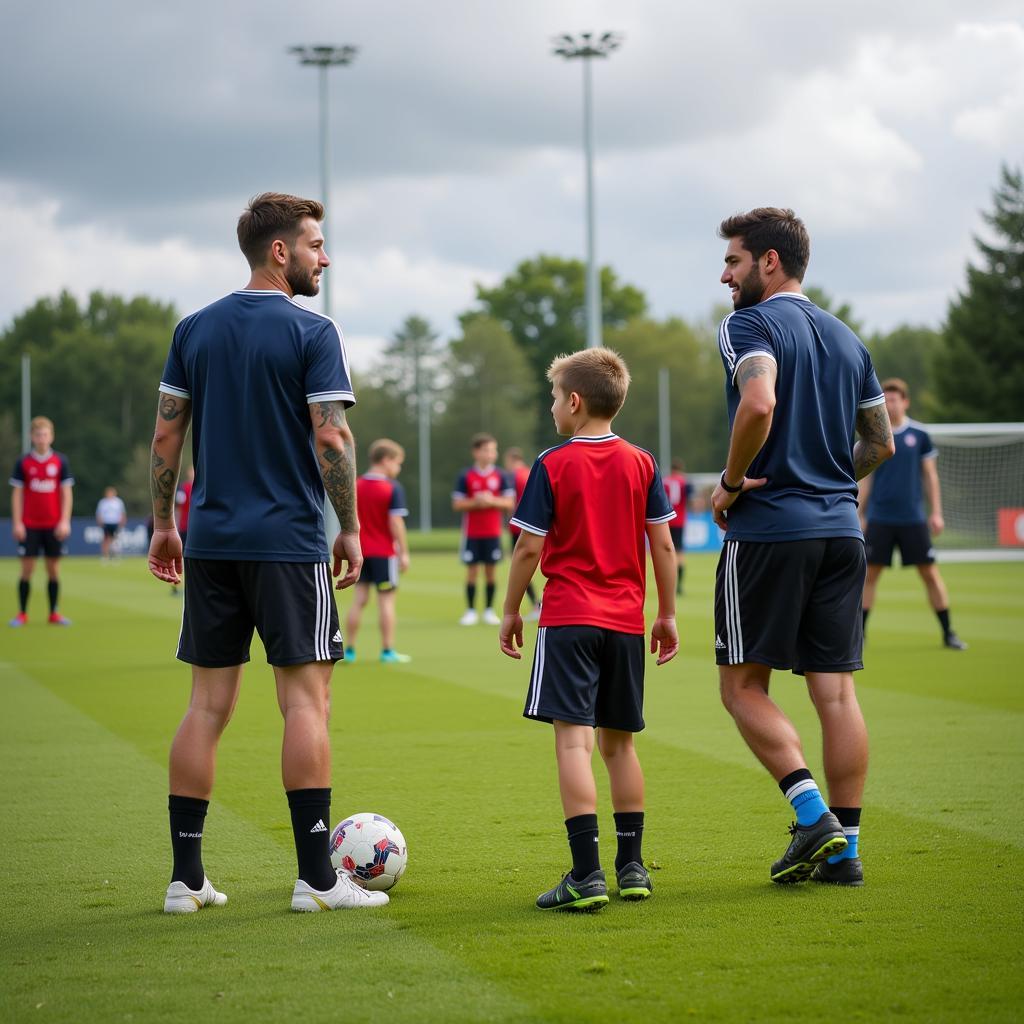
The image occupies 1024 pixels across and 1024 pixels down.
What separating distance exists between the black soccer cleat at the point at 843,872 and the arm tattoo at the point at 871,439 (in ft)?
4.65

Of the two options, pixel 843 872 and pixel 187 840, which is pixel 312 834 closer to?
pixel 187 840

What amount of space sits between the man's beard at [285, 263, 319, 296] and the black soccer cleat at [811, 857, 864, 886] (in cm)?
267

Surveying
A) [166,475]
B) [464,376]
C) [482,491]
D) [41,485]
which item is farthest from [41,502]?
[464,376]

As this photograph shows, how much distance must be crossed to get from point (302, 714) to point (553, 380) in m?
1.43

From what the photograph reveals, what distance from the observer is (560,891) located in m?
4.50

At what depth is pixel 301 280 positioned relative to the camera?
4.82 m

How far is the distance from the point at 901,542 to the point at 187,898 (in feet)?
31.5

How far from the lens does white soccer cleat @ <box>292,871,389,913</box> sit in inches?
180

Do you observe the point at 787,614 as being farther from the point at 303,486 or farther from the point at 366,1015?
the point at 366,1015

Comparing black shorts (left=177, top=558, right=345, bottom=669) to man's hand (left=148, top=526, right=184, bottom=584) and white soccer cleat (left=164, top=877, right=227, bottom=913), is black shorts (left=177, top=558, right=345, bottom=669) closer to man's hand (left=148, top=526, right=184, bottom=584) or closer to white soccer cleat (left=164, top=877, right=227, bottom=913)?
man's hand (left=148, top=526, right=184, bottom=584)

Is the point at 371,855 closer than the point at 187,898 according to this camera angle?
No

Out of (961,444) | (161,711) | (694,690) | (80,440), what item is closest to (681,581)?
(694,690)

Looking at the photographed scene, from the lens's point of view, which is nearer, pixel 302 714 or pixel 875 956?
pixel 875 956

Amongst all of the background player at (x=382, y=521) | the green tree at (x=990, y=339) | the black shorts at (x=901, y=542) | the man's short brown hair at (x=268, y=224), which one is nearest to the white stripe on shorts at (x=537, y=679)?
the man's short brown hair at (x=268, y=224)
